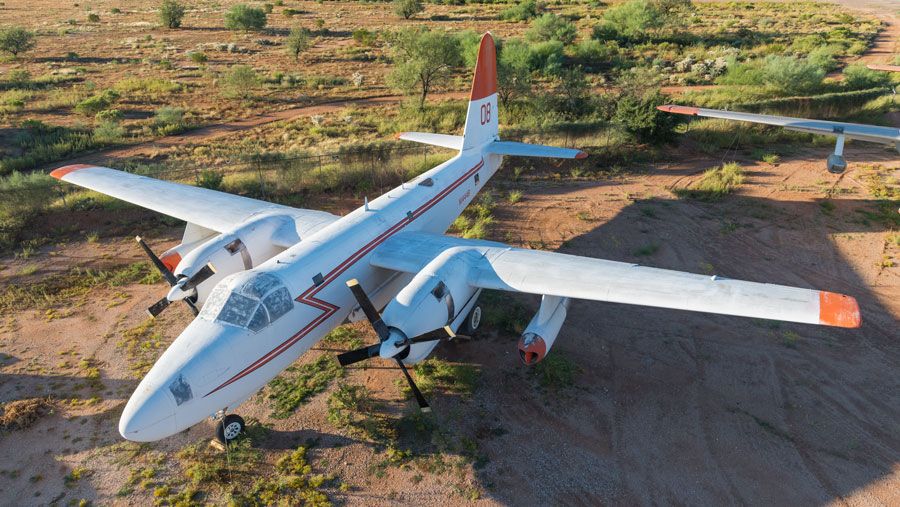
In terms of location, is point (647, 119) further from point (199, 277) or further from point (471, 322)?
point (199, 277)

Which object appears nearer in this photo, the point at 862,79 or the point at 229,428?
the point at 229,428

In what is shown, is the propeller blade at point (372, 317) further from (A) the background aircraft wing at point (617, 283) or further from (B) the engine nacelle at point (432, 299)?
(A) the background aircraft wing at point (617, 283)

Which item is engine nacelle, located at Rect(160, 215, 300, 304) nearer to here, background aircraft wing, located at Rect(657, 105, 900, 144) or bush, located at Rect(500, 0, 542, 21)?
background aircraft wing, located at Rect(657, 105, 900, 144)

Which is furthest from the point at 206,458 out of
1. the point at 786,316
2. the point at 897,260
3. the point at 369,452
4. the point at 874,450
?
the point at 897,260

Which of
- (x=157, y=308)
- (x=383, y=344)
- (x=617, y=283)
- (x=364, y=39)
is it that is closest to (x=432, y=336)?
(x=383, y=344)

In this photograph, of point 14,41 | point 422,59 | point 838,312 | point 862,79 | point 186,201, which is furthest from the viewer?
point 14,41

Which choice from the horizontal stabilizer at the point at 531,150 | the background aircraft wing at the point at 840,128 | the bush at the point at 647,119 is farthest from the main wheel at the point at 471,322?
the bush at the point at 647,119

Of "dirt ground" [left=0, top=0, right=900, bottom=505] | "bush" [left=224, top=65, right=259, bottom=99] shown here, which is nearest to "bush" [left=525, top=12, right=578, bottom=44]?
"bush" [left=224, top=65, right=259, bottom=99]

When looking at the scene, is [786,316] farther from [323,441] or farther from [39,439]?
[39,439]
